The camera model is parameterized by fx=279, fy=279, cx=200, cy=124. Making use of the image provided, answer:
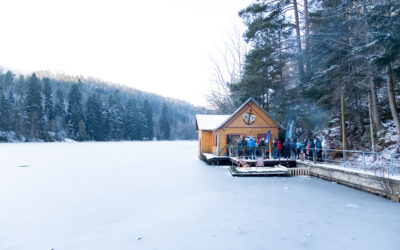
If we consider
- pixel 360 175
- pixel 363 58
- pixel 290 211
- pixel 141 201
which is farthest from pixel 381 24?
pixel 141 201

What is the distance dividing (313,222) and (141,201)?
17.6 feet

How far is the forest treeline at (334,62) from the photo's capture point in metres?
9.88

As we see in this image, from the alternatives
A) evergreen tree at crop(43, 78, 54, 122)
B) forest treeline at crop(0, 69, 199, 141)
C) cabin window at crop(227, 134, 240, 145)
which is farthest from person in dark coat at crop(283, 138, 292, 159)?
evergreen tree at crop(43, 78, 54, 122)

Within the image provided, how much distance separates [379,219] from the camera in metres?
7.10

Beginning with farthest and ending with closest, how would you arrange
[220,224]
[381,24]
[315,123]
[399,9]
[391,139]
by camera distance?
[315,123]
[391,139]
[381,24]
[399,9]
[220,224]

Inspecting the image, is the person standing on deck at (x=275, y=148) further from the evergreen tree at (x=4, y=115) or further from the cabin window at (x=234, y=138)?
the evergreen tree at (x=4, y=115)

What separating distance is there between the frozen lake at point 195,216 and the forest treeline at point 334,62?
4704mm

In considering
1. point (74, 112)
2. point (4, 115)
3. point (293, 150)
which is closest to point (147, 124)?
point (74, 112)

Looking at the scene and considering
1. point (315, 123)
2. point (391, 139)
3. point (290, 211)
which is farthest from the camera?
point (315, 123)

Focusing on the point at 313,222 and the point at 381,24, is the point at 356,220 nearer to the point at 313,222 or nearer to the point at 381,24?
the point at 313,222

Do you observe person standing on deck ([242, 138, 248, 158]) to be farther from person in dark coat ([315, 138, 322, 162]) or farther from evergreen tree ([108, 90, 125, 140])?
evergreen tree ([108, 90, 125, 140])

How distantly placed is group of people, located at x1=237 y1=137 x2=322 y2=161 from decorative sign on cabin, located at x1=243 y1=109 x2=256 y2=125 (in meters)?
1.21

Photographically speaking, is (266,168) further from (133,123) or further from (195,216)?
(133,123)

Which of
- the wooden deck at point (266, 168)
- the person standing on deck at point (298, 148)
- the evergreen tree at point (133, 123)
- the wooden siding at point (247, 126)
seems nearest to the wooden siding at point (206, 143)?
the wooden siding at point (247, 126)
